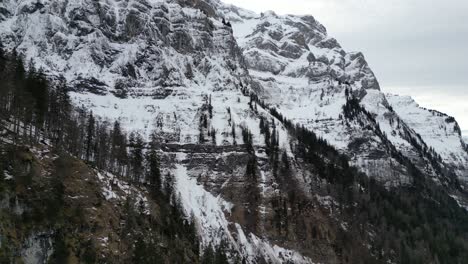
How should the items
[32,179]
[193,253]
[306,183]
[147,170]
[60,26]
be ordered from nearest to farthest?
[32,179], [193,253], [147,170], [306,183], [60,26]

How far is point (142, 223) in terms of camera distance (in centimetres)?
9631

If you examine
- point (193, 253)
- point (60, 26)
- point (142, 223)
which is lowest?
point (193, 253)

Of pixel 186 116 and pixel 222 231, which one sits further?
pixel 186 116

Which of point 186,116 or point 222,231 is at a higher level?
point 186,116

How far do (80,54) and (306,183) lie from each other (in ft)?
294

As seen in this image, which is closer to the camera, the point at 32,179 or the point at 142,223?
the point at 32,179

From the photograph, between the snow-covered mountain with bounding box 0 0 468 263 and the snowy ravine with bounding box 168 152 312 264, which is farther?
the snow-covered mountain with bounding box 0 0 468 263

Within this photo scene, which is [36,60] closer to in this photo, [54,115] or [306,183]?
[54,115]

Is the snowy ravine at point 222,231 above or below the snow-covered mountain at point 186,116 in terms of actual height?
below

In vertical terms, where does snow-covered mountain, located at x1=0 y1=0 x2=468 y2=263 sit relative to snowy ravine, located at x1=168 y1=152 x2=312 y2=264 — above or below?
above

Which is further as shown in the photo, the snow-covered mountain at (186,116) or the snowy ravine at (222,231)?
the snow-covered mountain at (186,116)

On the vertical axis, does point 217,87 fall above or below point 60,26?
below

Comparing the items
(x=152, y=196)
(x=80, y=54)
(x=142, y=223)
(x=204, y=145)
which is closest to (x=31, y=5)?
(x=80, y=54)

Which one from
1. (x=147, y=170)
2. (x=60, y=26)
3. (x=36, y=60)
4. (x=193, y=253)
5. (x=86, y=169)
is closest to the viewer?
(x=86, y=169)
